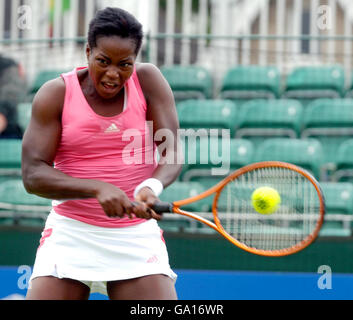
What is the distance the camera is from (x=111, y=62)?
236cm

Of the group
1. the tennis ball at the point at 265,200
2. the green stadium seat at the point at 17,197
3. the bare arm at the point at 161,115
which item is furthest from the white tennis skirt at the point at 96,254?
the green stadium seat at the point at 17,197

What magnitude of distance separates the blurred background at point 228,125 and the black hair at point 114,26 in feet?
6.82

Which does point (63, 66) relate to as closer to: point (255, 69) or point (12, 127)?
point (12, 127)

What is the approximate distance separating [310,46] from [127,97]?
6.64 m

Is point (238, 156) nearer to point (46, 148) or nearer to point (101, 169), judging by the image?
point (101, 169)

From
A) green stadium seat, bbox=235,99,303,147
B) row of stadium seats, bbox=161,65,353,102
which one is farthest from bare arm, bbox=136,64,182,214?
row of stadium seats, bbox=161,65,353,102

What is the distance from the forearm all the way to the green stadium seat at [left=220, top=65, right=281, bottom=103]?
3768 mm

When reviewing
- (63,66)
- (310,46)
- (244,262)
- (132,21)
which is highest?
(310,46)

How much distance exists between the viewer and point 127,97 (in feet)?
8.19

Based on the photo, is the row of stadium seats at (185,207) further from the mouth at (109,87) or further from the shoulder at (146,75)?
the mouth at (109,87)

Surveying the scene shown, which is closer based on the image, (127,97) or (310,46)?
(127,97)

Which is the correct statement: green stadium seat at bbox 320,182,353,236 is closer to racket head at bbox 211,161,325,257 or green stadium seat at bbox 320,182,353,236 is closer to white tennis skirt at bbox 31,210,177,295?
racket head at bbox 211,161,325,257

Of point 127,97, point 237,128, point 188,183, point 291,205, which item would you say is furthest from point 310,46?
point 127,97

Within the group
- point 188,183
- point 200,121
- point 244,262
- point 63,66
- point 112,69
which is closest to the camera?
point 112,69
